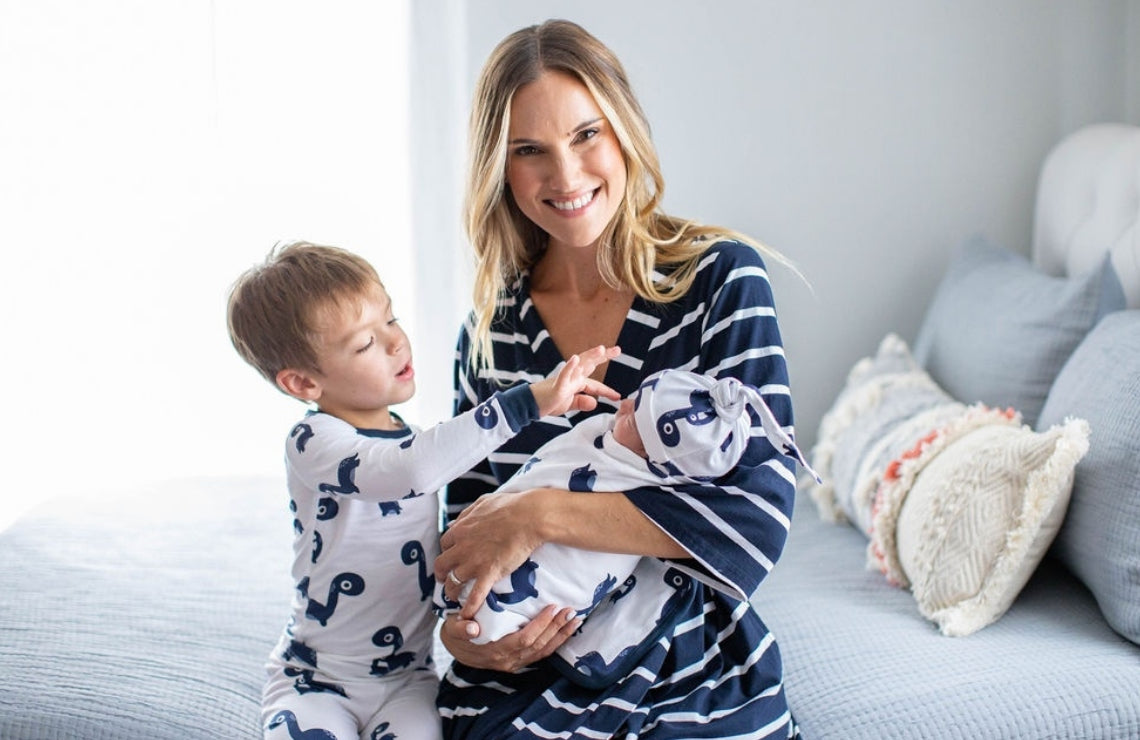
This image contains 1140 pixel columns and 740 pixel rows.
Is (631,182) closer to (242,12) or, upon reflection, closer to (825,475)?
(825,475)

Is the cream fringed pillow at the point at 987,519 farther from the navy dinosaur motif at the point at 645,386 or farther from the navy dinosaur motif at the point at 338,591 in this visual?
the navy dinosaur motif at the point at 338,591

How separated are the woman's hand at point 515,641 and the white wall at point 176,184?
1.50 meters

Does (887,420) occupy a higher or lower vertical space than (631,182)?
lower

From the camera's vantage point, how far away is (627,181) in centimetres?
167

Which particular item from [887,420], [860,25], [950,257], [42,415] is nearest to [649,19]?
[860,25]

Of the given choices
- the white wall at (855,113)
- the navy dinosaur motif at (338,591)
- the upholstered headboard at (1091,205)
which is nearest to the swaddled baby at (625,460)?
the navy dinosaur motif at (338,591)

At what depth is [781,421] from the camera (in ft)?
4.83

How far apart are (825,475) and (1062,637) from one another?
80 centimetres

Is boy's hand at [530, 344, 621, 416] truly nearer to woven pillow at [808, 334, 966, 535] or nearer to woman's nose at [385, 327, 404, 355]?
woman's nose at [385, 327, 404, 355]

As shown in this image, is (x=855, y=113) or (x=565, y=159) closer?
(x=565, y=159)

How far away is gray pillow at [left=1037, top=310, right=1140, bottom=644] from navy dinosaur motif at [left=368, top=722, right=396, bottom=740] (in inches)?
41.2

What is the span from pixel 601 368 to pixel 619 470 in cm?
25

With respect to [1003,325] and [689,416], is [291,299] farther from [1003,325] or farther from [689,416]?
[1003,325]

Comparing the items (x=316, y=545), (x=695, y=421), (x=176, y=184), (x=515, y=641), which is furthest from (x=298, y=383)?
(x=176, y=184)
